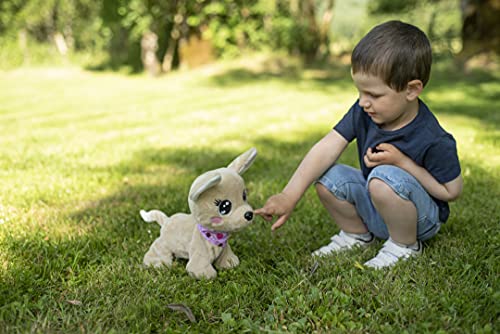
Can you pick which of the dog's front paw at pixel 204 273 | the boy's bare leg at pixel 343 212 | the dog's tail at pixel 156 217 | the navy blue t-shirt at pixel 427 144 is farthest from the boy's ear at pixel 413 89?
the dog's tail at pixel 156 217

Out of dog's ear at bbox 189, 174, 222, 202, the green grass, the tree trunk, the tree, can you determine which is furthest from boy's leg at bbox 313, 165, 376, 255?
the tree trunk

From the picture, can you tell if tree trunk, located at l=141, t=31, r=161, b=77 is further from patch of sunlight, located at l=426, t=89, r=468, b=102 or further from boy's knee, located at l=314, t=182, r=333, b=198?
boy's knee, located at l=314, t=182, r=333, b=198

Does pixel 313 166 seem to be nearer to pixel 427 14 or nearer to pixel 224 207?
pixel 224 207

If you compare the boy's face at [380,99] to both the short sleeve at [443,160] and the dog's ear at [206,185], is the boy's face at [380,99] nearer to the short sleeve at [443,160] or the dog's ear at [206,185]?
the short sleeve at [443,160]

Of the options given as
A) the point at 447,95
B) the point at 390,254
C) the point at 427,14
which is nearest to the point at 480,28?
the point at 447,95

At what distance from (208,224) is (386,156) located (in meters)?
0.88

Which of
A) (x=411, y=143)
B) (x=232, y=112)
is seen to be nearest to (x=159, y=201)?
(x=411, y=143)

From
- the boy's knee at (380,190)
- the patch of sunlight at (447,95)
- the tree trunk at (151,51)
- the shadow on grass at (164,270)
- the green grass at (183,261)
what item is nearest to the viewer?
the green grass at (183,261)

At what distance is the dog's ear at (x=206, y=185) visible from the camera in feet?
6.55

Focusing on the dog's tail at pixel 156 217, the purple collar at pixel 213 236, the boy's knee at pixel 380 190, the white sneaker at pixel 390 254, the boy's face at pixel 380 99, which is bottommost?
the white sneaker at pixel 390 254

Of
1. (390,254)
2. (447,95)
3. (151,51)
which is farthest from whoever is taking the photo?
(151,51)

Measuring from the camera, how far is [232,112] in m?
7.27

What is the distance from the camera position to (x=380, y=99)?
7.23 ft

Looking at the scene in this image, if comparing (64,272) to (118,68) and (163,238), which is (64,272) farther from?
(118,68)
